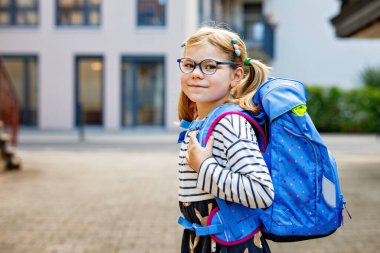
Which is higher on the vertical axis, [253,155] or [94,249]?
[253,155]

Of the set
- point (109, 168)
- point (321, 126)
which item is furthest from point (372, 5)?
point (321, 126)

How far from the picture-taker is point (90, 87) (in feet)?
81.1

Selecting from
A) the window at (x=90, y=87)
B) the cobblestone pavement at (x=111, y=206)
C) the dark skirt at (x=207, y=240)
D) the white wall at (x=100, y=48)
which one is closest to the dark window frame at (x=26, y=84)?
the white wall at (x=100, y=48)

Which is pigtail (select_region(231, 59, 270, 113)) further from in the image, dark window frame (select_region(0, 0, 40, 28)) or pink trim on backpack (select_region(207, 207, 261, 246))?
dark window frame (select_region(0, 0, 40, 28))

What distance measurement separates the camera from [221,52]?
211cm

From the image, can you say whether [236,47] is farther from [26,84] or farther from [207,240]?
[26,84]

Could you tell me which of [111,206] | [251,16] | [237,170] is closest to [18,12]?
[251,16]

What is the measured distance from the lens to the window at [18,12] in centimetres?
2488

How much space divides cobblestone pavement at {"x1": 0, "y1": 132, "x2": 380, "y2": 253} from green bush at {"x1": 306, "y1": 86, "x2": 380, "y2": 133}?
31.3 feet

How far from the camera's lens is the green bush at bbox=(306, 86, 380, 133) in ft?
74.3

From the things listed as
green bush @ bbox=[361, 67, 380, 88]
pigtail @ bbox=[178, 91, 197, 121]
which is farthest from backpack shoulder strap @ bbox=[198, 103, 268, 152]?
green bush @ bbox=[361, 67, 380, 88]

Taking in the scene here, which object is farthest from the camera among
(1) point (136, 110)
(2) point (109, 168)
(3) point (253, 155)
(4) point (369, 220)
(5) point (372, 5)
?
(1) point (136, 110)

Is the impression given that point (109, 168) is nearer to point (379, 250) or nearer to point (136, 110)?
point (379, 250)

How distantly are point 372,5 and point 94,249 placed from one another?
230 inches
